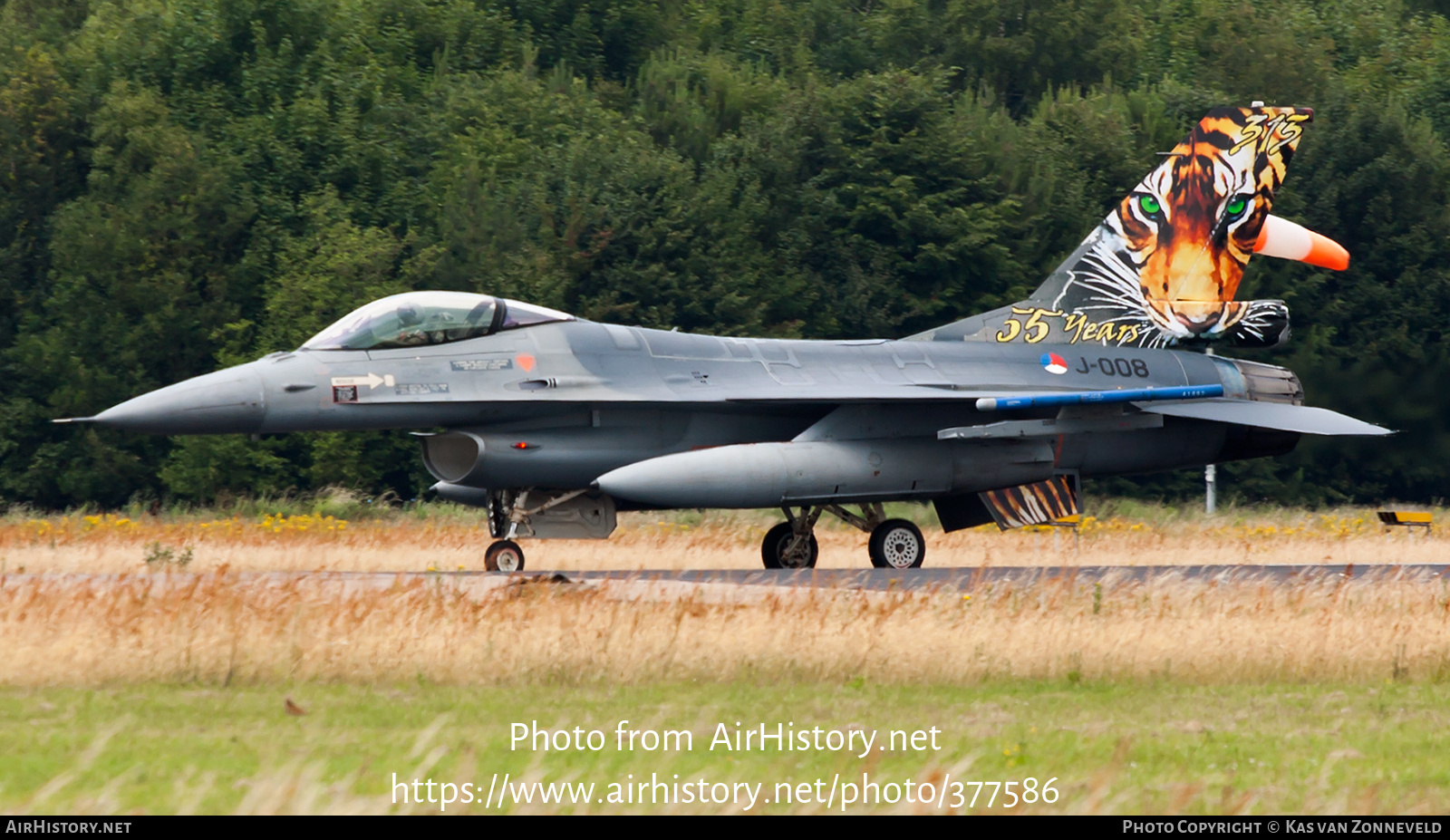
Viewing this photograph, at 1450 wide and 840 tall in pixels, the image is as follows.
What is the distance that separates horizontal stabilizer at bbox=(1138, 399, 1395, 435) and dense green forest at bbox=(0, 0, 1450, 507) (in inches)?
358

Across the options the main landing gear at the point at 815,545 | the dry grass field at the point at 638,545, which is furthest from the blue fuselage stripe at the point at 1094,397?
the dry grass field at the point at 638,545

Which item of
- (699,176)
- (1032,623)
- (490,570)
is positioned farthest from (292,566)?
(699,176)

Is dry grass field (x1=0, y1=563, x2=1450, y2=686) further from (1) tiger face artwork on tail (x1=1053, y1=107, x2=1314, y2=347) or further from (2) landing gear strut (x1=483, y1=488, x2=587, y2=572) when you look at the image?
(1) tiger face artwork on tail (x1=1053, y1=107, x2=1314, y2=347)

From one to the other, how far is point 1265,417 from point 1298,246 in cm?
318

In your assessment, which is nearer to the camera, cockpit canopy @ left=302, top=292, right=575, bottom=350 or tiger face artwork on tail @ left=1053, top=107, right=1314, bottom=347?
cockpit canopy @ left=302, top=292, right=575, bottom=350

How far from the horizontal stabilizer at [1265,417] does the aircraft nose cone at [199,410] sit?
8211 millimetres

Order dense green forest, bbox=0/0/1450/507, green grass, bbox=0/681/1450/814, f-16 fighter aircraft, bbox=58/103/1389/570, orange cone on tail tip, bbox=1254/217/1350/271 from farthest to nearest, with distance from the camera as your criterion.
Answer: dense green forest, bbox=0/0/1450/507 < orange cone on tail tip, bbox=1254/217/1350/271 < f-16 fighter aircraft, bbox=58/103/1389/570 < green grass, bbox=0/681/1450/814

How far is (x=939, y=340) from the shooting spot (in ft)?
57.7

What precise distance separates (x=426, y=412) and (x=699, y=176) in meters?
24.1

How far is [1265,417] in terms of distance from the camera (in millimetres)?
16656

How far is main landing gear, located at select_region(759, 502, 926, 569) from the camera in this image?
52.7ft

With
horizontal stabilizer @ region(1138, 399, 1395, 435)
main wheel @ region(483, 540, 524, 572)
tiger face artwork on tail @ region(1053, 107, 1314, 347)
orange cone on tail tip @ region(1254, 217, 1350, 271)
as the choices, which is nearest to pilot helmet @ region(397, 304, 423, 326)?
main wheel @ region(483, 540, 524, 572)

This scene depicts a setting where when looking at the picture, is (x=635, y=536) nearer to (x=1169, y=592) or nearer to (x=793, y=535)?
(x=793, y=535)

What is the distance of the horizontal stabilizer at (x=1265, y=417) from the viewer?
16.3 metres
